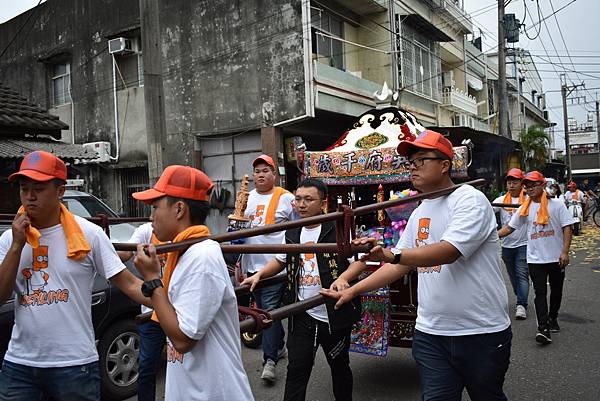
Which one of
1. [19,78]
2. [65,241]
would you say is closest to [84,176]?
[19,78]

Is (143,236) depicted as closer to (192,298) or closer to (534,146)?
(192,298)

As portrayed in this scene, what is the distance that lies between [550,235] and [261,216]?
3.34 meters

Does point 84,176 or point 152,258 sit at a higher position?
point 84,176

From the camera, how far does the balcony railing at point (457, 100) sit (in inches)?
874

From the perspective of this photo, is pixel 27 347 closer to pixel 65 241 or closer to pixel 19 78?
pixel 65 241

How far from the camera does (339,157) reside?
7.29m

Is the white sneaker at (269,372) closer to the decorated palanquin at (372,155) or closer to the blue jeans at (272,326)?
the blue jeans at (272,326)

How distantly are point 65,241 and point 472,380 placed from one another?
7.75ft

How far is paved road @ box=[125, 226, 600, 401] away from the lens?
15.6 ft

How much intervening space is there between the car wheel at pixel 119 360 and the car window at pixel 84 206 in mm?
2840

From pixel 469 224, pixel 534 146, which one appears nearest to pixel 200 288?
pixel 469 224

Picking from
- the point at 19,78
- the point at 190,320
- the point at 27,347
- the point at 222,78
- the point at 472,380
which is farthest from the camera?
the point at 19,78

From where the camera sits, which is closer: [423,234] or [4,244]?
[4,244]

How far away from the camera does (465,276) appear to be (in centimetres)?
303
